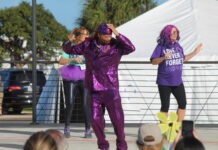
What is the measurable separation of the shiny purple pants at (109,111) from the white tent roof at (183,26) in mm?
6378

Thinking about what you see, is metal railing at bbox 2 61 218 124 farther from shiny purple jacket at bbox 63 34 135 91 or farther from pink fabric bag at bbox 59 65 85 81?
shiny purple jacket at bbox 63 34 135 91

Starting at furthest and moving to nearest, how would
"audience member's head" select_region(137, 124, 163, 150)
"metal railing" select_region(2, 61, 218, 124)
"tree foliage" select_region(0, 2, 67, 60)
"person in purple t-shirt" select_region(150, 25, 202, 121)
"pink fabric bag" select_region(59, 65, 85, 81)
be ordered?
"tree foliage" select_region(0, 2, 67, 60) < "metal railing" select_region(2, 61, 218, 124) < "pink fabric bag" select_region(59, 65, 85, 81) < "person in purple t-shirt" select_region(150, 25, 202, 121) < "audience member's head" select_region(137, 124, 163, 150)

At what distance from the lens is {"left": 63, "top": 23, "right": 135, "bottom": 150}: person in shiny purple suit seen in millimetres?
6766

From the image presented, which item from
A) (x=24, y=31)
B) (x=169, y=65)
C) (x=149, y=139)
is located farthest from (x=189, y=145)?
(x=24, y=31)

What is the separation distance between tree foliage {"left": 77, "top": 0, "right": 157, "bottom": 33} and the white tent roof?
610 inches

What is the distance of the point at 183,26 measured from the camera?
14.3m

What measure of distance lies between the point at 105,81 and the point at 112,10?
2573cm

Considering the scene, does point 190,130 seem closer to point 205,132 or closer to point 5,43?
point 205,132

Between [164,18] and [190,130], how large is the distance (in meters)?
10.4

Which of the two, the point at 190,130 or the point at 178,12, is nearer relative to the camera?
the point at 190,130

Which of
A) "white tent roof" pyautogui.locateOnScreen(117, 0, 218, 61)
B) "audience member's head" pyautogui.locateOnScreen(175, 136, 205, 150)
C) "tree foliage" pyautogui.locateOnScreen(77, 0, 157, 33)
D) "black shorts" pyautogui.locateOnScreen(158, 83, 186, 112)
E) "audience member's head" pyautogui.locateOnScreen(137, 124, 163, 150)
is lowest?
"black shorts" pyautogui.locateOnScreen(158, 83, 186, 112)

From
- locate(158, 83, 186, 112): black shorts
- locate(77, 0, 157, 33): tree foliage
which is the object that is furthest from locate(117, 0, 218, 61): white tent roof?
locate(77, 0, 157, 33): tree foliage

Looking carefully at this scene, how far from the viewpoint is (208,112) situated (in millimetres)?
12844

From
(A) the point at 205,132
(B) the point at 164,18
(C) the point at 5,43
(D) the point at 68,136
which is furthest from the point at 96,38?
(C) the point at 5,43
